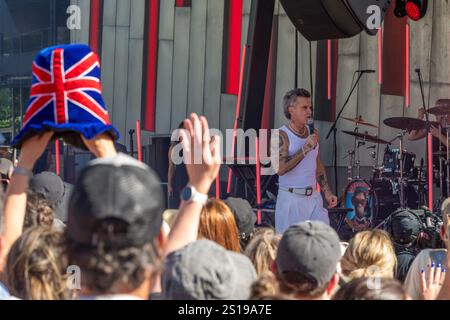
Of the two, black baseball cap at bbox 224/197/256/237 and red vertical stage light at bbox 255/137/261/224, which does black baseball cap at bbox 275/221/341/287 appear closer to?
black baseball cap at bbox 224/197/256/237

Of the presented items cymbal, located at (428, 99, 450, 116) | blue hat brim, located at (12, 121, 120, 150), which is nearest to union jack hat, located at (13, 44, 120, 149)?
blue hat brim, located at (12, 121, 120, 150)

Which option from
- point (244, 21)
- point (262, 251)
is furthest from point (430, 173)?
point (262, 251)

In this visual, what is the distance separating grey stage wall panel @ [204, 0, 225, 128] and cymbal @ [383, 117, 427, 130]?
183 cm

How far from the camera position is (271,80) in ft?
30.4

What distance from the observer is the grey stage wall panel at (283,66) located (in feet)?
30.2

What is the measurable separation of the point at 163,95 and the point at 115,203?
7.75m

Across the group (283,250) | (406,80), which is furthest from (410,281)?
(406,80)

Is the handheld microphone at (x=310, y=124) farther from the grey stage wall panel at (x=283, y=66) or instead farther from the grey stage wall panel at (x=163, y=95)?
the grey stage wall panel at (x=163, y=95)

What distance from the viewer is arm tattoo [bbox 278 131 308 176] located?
20.3ft

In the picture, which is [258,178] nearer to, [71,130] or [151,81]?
[151,81]

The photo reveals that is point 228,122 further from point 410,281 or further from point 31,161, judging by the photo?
point 31,161

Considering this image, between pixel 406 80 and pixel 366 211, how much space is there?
1.41m

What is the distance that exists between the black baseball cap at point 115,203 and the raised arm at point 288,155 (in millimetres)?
4570
